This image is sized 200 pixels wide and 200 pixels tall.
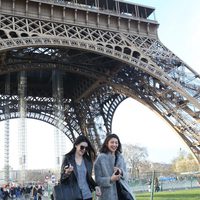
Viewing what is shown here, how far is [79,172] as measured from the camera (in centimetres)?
404

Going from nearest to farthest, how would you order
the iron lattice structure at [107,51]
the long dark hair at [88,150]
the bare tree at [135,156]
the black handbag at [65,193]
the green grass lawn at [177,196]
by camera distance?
the black handbag at [65,193]
the long dark hair at [88,150]
the green grass lawn at [177,196]
the iron lattice structure at [107,51]
the bare tree at [135,156]

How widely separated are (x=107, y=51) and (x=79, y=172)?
562 inches

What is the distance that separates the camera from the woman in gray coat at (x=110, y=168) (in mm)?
3979

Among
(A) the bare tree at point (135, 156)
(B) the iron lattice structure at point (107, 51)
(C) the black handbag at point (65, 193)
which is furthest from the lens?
(A) the bare tree at point (135, 156)

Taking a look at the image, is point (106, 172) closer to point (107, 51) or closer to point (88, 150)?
point (88, 150)

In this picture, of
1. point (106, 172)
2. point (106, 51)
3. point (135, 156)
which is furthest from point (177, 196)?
point (135, 156)

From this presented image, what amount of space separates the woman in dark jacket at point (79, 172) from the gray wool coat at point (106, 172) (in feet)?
0.26

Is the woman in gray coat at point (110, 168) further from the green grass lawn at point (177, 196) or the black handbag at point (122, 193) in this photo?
the green grass lawn at point (177, 196)

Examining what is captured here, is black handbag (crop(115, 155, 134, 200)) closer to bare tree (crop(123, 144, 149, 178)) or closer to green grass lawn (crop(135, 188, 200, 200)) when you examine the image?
green grass lawn (crop(135, 188, 200, 200))

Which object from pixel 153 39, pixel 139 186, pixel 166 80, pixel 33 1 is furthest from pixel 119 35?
pixel 139 186

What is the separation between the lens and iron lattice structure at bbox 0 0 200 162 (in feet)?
56.9

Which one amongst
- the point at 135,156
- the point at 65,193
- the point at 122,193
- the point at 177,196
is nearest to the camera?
the point at 65,193

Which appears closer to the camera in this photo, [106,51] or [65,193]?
[65,193]

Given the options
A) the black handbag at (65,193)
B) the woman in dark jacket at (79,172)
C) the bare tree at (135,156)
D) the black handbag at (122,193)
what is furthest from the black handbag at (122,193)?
the bare tree at (135,156)
